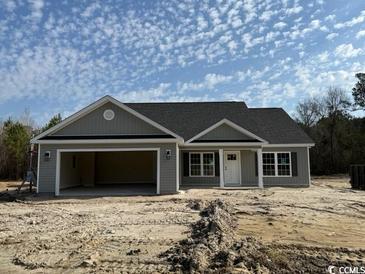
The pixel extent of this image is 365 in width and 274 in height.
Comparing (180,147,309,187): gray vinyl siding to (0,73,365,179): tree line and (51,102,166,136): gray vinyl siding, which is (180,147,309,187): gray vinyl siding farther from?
(0,73,365,179): tree line

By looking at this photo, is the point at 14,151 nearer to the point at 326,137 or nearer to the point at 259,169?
the point at 259,169

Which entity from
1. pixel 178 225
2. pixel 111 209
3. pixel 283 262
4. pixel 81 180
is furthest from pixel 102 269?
pixel 81 180

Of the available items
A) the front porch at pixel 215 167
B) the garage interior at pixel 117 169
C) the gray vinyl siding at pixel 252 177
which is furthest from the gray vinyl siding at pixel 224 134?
the garage interior at pixel 117 169

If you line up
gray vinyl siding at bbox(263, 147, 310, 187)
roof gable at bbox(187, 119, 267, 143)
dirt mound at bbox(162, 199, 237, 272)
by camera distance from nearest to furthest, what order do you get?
dirt mound at bbox(162, 199, 237, 272) → roof gable at bbox(187, 119, 267, 143) → gray vinyl siding at bbox(263, 147, 310, 187)

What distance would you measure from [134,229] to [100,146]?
8760 mm

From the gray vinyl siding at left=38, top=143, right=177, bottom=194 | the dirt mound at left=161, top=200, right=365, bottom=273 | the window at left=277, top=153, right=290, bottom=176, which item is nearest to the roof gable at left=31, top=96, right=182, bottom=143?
the gray vinyl siding at left=38, top=143, right=177, bottom=194

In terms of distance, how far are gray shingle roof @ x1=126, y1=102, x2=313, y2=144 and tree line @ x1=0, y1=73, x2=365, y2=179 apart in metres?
10.8

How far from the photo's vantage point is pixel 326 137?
131 ft

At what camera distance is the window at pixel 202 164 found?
20.9 meters

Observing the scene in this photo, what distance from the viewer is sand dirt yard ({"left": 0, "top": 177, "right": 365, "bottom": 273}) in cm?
601

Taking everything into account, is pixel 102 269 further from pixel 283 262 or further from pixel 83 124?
pixel 83 124

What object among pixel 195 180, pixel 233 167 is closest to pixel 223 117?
pixel 233 167

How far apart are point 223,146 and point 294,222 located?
422 inches

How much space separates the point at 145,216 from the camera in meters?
10.8
